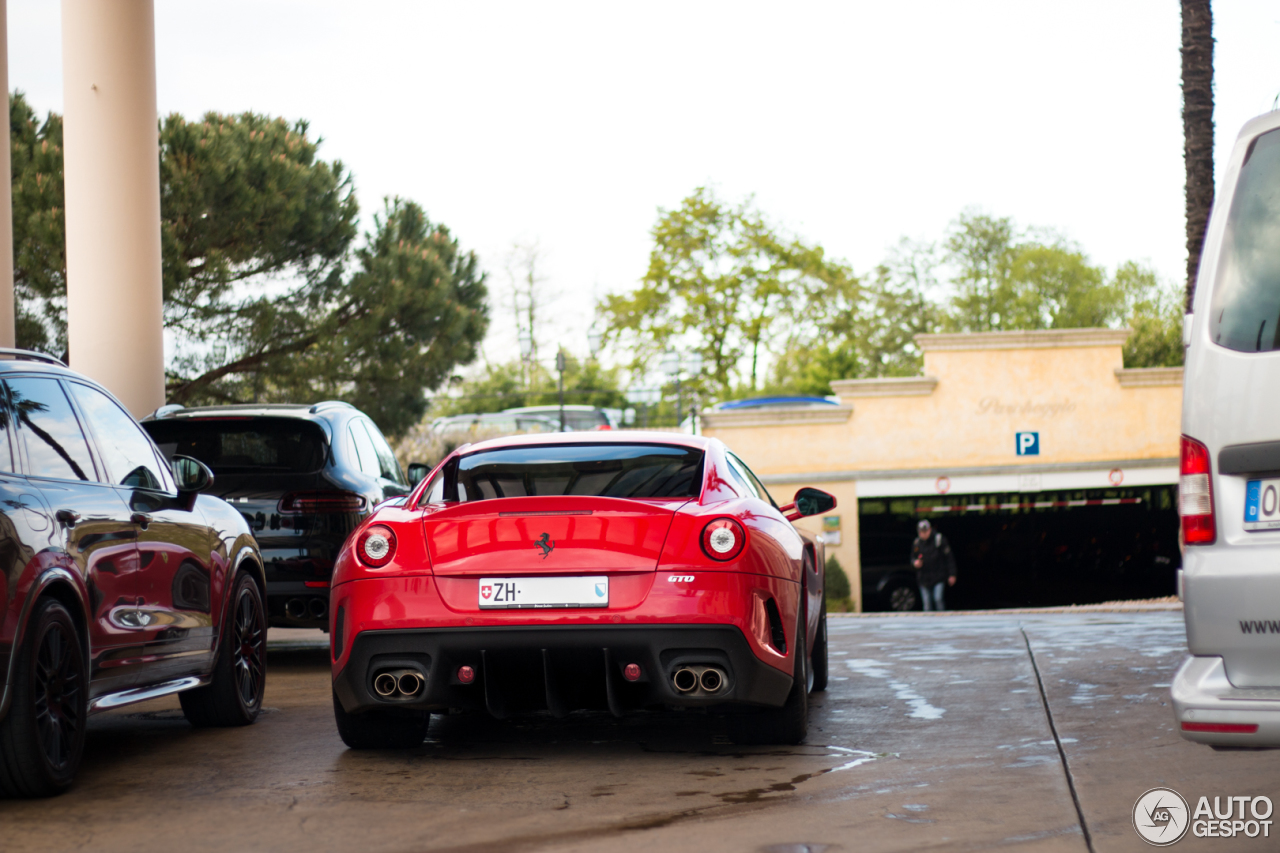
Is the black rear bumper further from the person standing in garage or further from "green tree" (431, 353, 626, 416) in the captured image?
"green tree" (431, 353, 626, 416)

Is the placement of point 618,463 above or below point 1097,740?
above

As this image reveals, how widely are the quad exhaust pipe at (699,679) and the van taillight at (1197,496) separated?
1953 millimetres

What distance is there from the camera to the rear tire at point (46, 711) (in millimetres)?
4730

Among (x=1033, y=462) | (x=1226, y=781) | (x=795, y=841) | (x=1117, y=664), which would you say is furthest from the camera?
(x=1033, y=462)

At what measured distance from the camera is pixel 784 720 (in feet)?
19.6

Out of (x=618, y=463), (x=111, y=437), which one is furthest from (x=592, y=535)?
(x=111, y=437)

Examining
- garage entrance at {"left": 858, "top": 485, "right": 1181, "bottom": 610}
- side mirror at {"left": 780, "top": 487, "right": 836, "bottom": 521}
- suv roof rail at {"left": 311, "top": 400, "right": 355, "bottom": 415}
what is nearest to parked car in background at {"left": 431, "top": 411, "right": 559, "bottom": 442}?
garage entrance at {"left": 858, "top": 485, "right": 1181, "bottom": 610}

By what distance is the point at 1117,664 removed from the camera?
888 centimetres

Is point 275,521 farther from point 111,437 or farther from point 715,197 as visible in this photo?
point 715,197

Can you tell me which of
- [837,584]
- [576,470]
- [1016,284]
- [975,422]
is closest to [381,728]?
[576,470]

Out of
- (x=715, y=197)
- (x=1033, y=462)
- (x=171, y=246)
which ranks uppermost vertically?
(x=715, y=197)

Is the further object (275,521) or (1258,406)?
(275,521)

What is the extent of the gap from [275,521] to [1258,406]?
6.66 meters

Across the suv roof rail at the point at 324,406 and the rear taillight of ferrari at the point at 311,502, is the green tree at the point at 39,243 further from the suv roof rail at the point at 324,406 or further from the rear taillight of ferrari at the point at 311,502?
the rear taillight of ferrari at the point at 311,502
